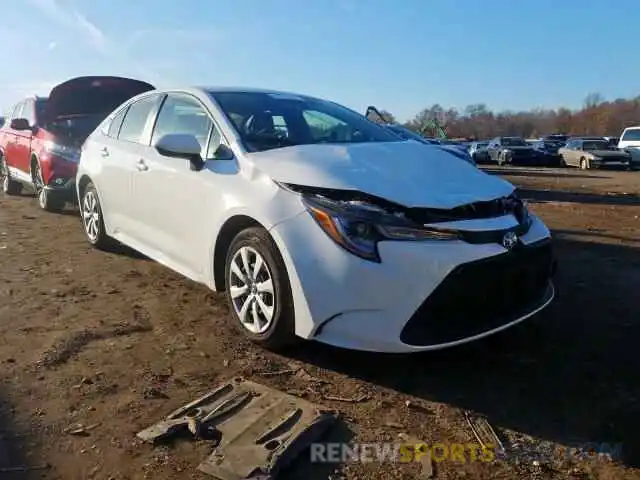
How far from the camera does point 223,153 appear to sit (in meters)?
3.72

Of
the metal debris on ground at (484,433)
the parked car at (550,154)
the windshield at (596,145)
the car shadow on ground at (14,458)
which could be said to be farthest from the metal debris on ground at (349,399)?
the parked car at (550,154)

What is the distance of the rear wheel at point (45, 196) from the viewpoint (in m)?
8.05

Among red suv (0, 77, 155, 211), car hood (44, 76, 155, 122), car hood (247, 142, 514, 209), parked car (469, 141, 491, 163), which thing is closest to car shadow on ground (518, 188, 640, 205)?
car hood (44, 76, 155, 122)

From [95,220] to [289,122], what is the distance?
2.57 meters

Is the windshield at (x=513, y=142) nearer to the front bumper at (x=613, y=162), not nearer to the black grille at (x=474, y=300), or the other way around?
the front bumper at (x=613, y=162)

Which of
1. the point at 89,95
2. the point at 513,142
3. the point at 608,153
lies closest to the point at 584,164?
the point at 608,153

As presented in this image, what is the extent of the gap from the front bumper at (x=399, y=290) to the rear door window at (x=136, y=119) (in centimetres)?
223

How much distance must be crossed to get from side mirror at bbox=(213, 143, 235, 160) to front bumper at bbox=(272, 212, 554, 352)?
30.0 inches

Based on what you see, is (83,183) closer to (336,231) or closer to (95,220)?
(95,220)

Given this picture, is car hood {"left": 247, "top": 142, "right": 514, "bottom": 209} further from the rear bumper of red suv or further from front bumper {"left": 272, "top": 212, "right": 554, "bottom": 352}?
the rear bumper of red suv

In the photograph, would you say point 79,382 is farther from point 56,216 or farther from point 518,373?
point 56,216

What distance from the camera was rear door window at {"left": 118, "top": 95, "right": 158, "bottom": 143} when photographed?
4816mm

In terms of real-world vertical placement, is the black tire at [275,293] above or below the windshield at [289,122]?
below

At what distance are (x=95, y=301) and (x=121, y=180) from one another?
3.59 ft
